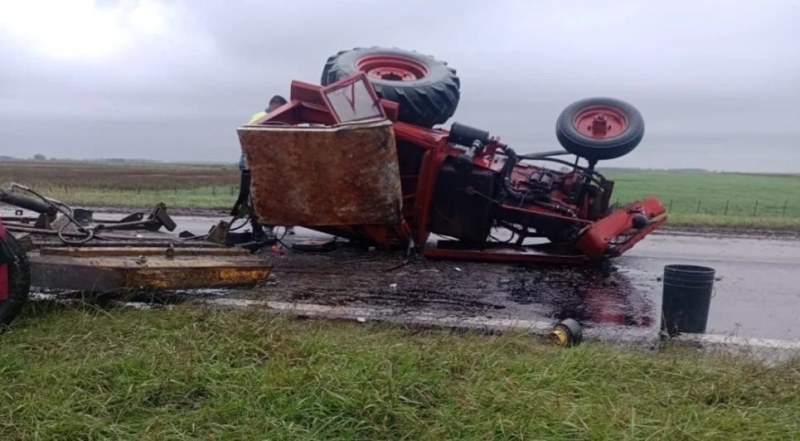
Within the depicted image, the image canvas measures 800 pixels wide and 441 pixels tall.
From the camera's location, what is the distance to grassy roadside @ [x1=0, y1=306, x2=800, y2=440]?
8.88 feet

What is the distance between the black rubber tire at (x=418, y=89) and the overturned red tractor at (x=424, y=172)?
1 cm

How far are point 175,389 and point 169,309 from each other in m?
1.28

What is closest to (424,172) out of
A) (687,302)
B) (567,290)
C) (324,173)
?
(324,173)

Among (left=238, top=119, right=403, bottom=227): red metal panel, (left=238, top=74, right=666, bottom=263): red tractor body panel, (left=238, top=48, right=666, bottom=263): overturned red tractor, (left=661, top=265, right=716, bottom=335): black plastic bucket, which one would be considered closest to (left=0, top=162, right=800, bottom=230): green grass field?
(left=238, top=48, right=666, bottom=263): overturned red tractor

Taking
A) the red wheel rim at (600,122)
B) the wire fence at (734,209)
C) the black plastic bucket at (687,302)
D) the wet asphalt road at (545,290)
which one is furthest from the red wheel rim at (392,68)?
the wire fence at (734,209)

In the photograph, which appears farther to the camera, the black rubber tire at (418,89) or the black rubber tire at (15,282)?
the black rubber tire at (418,89)

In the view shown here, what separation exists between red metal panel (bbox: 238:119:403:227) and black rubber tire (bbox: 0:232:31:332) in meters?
2.62

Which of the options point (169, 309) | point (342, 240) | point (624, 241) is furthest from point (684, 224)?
point (169, 309)

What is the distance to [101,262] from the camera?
406cm

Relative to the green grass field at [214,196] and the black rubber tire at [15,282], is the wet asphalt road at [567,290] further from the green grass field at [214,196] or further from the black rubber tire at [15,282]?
the green grass field at [214,196]

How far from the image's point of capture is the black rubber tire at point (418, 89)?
23.6ft

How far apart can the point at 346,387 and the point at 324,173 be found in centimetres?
335

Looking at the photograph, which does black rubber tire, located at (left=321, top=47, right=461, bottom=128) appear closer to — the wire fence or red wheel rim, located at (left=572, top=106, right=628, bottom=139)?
red wheel rim, located at (left=572, top=106, right=628, bottom=139)

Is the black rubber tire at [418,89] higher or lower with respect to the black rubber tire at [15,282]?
higher
